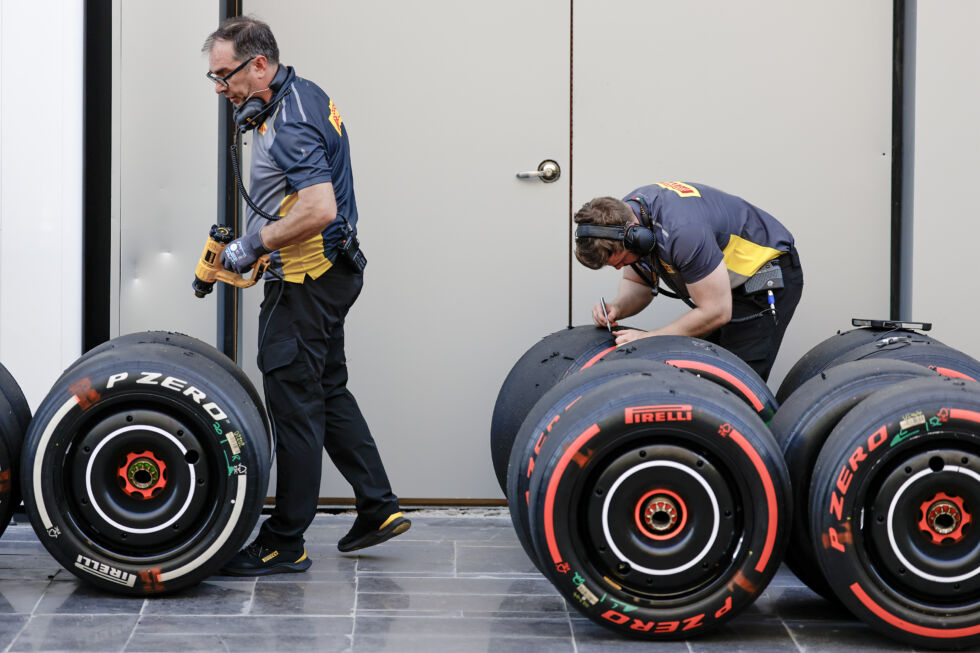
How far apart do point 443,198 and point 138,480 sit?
7.41ft

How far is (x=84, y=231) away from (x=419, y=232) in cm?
158

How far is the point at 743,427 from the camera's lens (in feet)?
13.3

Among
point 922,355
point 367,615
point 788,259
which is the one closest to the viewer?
point 367,615

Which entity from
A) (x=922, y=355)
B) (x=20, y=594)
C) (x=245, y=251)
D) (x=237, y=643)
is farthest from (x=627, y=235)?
(x=20, y=594)

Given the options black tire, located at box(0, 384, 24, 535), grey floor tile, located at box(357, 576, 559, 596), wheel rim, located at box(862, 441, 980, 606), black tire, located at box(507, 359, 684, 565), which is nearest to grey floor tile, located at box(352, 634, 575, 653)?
black tire, located at box(507, 359, 684, 565)

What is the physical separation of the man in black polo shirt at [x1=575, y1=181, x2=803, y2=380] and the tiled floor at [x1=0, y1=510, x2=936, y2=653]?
1093 millimetres

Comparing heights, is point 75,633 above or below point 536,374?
below

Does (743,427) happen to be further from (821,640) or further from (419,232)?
(419,232)

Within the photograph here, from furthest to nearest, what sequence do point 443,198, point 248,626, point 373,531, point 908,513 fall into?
1. point 443,198
2. point 373,531
3. point 248,626
4. point 908,513

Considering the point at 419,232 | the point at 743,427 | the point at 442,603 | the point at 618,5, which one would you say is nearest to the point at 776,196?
the point at 618,5

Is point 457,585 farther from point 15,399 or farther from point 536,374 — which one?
point 15,399

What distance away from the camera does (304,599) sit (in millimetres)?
4594

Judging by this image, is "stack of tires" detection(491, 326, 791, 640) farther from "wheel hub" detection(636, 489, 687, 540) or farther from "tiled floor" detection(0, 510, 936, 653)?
"tiled floor" detection(0, 510, 936, 653)

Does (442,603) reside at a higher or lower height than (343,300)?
lower
